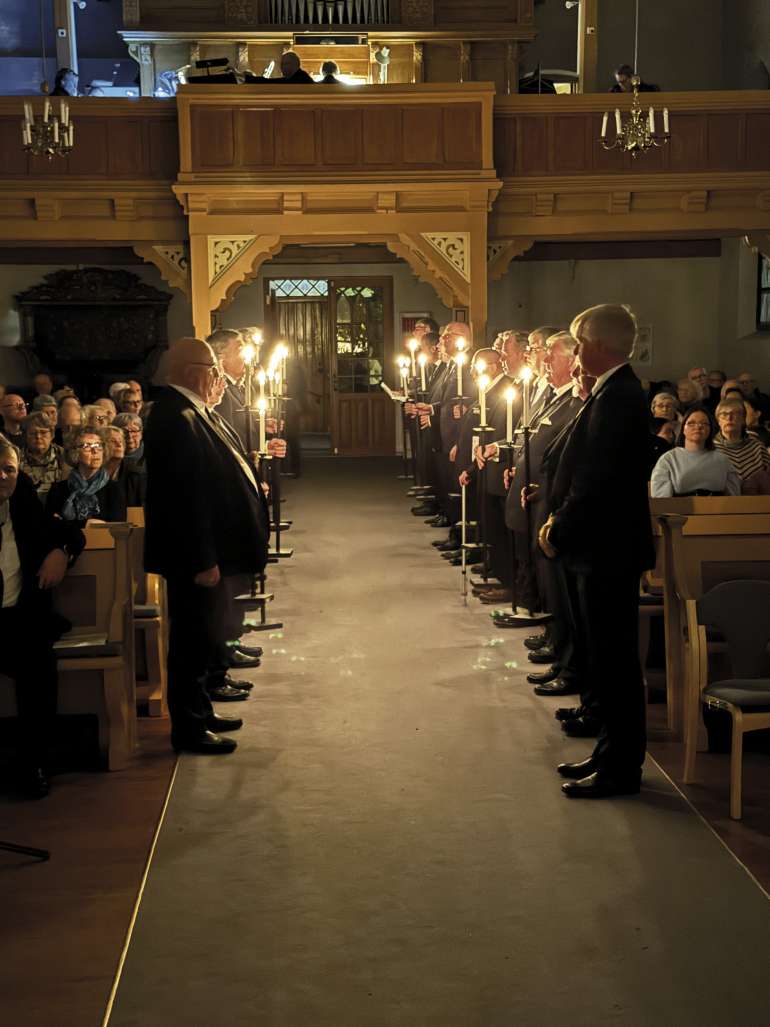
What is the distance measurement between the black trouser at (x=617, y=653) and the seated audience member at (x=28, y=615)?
202 cm

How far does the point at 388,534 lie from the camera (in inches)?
416

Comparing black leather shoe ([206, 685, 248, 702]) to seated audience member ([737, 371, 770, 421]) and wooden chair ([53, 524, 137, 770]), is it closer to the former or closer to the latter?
wooden chair ([53, 524, 137, 770])

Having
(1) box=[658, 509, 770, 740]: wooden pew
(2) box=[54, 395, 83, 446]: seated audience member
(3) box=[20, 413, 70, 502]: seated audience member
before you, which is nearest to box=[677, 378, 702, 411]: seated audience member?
(2) box=[54, 395, 83, 446]: seated audience member

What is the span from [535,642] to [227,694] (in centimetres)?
179

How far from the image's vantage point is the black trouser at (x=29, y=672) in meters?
4.43

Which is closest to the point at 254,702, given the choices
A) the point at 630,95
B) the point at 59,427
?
the point at 59,427

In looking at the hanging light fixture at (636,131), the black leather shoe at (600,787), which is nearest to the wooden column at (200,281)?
the hanging light fixture at (636,131)

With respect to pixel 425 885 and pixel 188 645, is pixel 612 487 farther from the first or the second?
pixel 188 645

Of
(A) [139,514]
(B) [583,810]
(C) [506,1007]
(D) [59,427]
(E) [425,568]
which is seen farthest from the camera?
(D) [59,427]

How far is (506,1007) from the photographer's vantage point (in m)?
2.87

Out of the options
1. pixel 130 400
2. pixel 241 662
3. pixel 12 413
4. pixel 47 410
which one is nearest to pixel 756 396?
pixel 130 400

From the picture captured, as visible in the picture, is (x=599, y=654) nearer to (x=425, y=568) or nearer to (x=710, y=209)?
(x=425, y=568)

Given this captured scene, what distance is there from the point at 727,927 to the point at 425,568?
568cm

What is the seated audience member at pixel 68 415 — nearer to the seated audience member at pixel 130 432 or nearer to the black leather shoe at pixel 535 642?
the seated audience member at pixel 130 432
